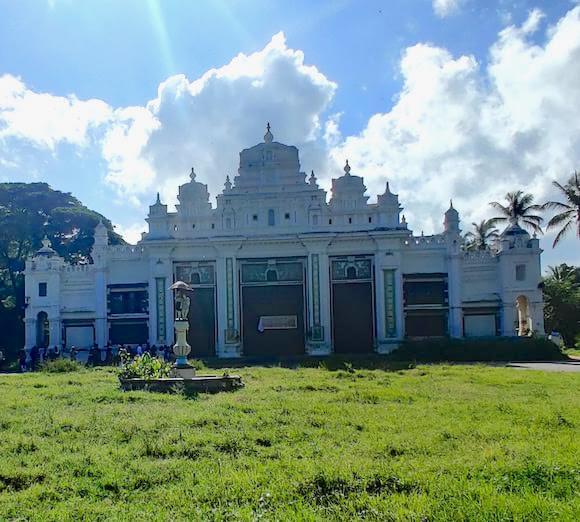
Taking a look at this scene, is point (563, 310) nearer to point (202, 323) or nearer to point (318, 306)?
point (318, 306)

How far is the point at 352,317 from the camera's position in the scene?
1395 inches

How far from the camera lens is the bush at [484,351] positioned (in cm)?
3047

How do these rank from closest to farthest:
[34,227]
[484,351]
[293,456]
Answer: [293,456]
[484,351]
[34,227]

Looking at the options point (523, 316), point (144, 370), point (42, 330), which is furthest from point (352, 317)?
point (144, 370)

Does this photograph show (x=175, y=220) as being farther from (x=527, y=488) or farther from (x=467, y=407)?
(x=527, y=488)

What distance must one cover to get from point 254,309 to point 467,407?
23.4 metres

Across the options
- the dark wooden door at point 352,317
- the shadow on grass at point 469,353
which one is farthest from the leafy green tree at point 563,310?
the dark wooden door at point 352,317

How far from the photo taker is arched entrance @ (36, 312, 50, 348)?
121 ft

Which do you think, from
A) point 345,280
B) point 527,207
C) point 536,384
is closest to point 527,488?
point 536,384

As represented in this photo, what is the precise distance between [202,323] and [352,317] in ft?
27.8

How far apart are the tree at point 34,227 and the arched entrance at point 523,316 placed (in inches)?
1206

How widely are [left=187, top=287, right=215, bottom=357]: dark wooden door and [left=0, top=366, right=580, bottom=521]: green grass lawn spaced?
65.6ft

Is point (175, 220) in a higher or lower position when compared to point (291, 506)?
higher

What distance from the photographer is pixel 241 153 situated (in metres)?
36.6
